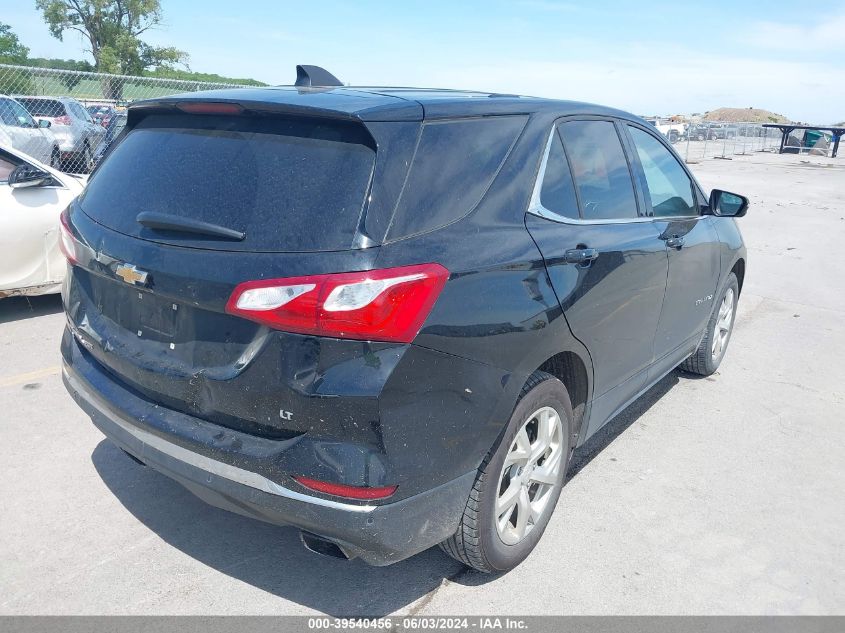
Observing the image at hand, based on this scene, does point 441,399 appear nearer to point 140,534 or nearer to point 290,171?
point 290,171

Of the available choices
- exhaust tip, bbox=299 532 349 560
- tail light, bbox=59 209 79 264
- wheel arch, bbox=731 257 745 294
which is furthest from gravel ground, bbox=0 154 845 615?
tail light, bbox=59 209 79 264

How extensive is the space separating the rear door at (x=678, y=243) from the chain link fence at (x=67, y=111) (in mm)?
9333

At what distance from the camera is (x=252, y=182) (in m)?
2.57

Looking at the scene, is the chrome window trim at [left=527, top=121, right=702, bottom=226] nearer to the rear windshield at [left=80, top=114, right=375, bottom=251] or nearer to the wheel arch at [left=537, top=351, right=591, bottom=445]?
the wheel arch at [left=537, top=351, right=591, bottom=445]

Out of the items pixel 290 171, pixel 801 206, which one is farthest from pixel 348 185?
pixel 801 206

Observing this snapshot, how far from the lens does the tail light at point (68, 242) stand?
306 centimetres

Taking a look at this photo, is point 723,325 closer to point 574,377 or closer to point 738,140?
point 574,377

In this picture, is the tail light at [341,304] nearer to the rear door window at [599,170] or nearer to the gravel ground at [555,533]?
the gravel ground at [555,533]

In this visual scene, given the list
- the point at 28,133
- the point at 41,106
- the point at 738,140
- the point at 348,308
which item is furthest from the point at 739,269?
the point at 738,140

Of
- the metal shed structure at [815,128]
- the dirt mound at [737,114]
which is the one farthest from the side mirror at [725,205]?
the dirt mound at [737,114]

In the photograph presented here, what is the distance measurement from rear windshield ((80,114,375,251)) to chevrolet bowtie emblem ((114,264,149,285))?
4.9 inches

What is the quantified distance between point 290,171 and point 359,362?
2.32ft

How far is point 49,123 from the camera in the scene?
13.7 meters

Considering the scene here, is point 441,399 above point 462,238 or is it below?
below
